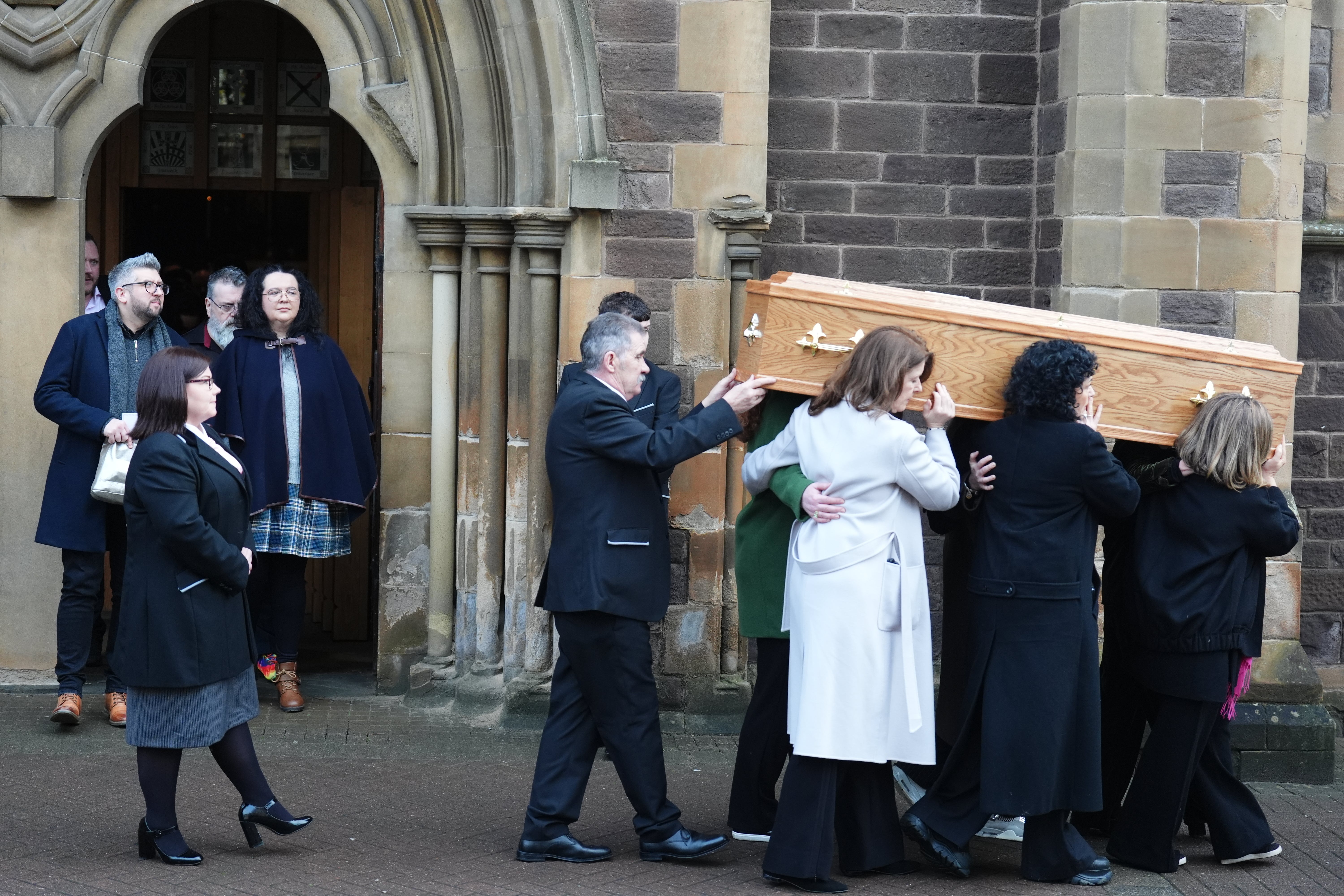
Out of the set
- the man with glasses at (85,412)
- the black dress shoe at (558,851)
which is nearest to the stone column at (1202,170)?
the black dress shoe at (558,851)

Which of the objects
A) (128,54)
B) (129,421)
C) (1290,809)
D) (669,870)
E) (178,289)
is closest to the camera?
(669,870)

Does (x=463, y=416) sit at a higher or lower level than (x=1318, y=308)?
lower

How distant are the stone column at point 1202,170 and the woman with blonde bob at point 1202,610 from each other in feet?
5.04

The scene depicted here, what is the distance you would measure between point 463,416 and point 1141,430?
10.1 ft

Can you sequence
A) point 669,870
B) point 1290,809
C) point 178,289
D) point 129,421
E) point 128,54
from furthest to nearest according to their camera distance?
point 178,289 → point 128,54 → point 129,421 → point 1290,809 → point 669,870

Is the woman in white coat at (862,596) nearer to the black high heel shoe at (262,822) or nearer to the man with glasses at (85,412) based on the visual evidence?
the black high heel shoe at (262,822)

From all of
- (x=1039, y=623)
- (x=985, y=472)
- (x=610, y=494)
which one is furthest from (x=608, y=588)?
(x=1039, y=623)

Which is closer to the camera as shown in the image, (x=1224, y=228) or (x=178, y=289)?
(x=1224, y=228)

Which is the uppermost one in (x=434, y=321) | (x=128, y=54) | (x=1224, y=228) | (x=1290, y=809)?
(x=128, y=54)

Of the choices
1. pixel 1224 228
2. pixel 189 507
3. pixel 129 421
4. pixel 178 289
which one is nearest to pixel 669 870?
pixel 189 507

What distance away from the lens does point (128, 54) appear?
22.7 feet

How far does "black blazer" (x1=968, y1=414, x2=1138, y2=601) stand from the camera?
4.75m

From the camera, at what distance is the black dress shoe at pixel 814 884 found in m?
4.71

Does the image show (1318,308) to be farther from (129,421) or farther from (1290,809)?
(129,421)
